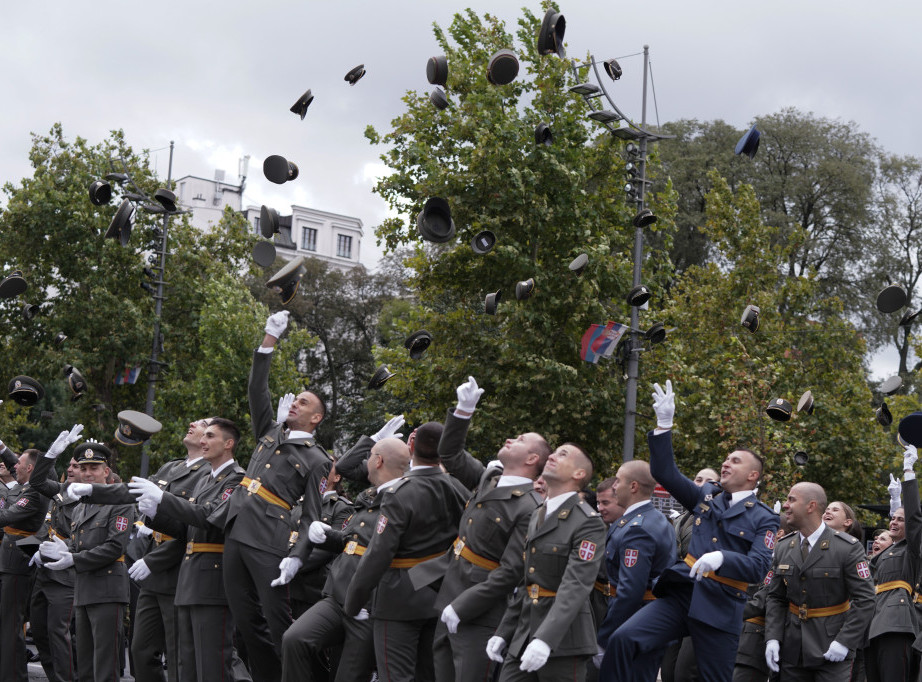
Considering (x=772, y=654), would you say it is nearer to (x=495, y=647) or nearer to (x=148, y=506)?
(x=495, y=647)

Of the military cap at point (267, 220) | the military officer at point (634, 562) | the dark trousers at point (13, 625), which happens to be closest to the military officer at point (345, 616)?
the military officer at point (634, 562)

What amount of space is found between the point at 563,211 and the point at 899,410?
1283 centimetres

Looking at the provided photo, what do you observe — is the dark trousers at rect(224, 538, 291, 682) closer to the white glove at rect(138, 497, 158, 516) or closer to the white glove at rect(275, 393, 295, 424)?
the white glove at rect(138, 497, 158, 516)

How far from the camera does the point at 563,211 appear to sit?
24.0 meters

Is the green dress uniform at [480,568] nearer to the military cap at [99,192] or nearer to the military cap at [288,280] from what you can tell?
the military cap at [288,280]

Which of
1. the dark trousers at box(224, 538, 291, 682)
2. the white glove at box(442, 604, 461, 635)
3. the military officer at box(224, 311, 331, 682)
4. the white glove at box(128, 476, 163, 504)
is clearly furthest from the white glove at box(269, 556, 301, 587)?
the white glove at box(442, 604, 461, 635)

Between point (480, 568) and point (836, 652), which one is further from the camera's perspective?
point (836, 652)

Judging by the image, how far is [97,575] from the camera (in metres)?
9.67

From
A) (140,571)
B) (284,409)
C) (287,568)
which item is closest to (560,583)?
(287,568)

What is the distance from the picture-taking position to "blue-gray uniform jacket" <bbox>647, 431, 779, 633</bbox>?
7.37 meters

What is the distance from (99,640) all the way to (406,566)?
3.68m

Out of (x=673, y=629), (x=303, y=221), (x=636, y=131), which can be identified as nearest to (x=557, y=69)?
(x=636, y=131)

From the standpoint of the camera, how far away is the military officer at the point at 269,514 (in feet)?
26.7

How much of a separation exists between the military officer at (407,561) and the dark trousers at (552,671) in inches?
44.9
